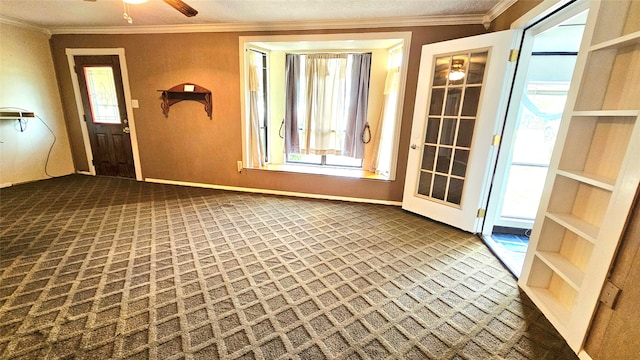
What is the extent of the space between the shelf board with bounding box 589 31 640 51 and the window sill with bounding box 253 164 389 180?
2327 millimetres

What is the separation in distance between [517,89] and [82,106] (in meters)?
6.01

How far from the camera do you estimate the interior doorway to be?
2.37 metres

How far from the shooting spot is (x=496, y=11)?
8.52 feet

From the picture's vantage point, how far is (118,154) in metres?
4.30

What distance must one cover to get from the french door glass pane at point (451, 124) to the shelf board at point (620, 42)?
1.15 m

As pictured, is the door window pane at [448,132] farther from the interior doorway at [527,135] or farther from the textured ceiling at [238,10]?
the textured ceiling at [238,10]

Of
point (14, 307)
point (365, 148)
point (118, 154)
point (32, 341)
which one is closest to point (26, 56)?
point (118, 154)

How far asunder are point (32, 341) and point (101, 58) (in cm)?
417

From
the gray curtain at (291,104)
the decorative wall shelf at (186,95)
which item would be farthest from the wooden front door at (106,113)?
the gray curtain at (291,104)

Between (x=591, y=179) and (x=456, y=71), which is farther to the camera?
A: (x=456, y=71)

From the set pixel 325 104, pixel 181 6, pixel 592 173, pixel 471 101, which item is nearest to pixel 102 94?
pixel 181 6

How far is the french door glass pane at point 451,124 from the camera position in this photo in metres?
2.60

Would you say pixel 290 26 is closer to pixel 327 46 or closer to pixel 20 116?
pixel 327 46

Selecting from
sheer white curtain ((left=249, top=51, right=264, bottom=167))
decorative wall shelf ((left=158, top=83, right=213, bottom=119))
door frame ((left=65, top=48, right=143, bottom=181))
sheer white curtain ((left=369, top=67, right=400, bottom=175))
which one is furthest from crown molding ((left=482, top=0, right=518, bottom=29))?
door frame ((left=65, top=48, right=143, bottom=181))
